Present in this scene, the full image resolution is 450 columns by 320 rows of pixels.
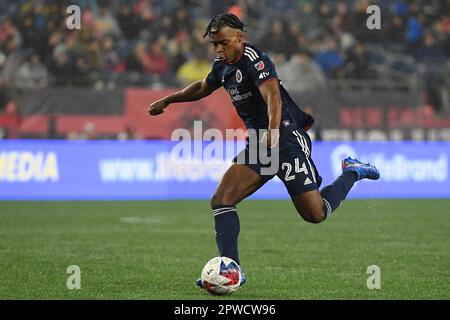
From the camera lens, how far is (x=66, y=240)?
10852 mm

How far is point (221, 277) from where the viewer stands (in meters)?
7.14

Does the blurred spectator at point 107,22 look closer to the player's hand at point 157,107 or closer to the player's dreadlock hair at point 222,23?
the player's hand at point 157,107

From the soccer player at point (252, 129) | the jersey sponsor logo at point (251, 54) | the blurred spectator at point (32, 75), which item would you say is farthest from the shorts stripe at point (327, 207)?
the blurred spectator at point (32, 75)

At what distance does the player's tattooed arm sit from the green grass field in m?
1.17

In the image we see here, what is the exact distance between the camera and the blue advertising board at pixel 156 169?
16.3 meters

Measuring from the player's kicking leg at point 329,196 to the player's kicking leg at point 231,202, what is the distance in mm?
453

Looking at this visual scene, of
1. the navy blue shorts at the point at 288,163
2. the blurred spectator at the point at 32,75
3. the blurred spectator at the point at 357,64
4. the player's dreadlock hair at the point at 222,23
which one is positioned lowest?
the navy blue shorts at the point at 288,163

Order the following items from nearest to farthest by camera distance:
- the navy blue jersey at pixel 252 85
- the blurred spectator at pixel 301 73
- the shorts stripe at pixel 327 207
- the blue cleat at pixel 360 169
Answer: the navy blue jersey at pixel 252 85, the shorts stripe at pixel 327 207, the blue cleat at pixel 360 169, the blurred spectator at pixel 301 73

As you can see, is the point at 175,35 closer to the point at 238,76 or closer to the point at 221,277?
the point at 238,76

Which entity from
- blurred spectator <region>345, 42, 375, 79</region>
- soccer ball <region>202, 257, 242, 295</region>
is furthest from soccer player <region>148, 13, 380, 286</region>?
blurred spectator <region>345, 42, 375, 79</region>

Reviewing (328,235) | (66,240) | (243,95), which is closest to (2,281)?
(243,95)

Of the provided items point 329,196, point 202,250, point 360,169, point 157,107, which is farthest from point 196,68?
point 329,196

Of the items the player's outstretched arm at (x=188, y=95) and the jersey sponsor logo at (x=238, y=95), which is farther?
the player's outstretched arm at (x=188, y=95)

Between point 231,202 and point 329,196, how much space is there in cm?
110
